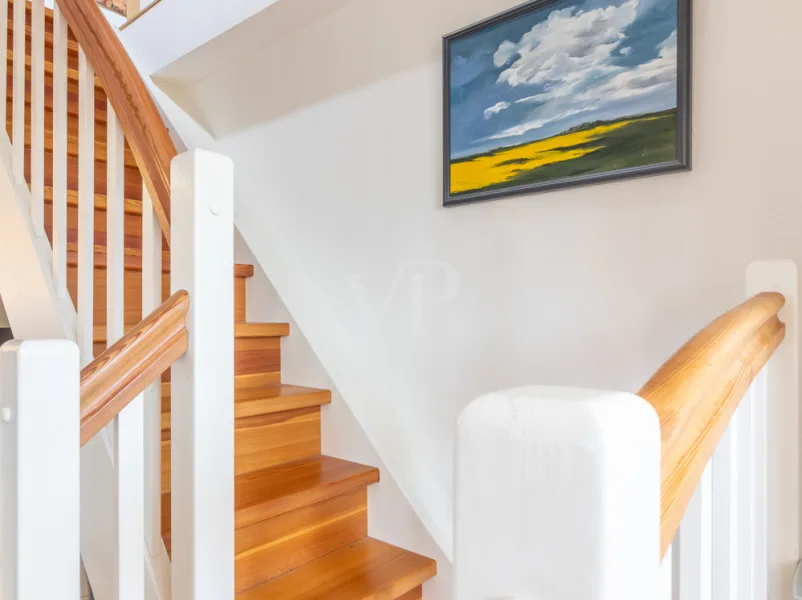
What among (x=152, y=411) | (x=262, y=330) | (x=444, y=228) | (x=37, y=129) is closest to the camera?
(x=152, y=411)

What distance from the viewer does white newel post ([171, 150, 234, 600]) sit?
1025 mm

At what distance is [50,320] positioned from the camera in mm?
1474

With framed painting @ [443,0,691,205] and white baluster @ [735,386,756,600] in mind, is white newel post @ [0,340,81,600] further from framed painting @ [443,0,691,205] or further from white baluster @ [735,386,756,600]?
framed painting @ [443,0,691,205]

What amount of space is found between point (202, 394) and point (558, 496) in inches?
34.3

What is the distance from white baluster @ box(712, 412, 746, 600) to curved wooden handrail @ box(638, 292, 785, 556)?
50 mm

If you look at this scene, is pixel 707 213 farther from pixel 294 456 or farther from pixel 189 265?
pixel 294 456

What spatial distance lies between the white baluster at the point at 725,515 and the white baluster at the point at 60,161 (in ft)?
4.93

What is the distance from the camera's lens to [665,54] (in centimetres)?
131

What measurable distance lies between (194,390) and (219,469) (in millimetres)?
154

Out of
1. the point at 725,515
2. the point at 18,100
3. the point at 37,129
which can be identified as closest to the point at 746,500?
the point at 725,515

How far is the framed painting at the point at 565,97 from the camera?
131 centimetres

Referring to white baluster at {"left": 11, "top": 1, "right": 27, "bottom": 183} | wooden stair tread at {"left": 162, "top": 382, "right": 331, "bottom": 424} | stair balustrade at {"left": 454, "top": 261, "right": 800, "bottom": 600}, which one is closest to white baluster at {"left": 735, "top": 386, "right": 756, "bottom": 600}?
stair balustrade at {"left": 454, "top": 261, "right": 800, "bottom": 600}

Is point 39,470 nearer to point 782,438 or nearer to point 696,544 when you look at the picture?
point 696,544

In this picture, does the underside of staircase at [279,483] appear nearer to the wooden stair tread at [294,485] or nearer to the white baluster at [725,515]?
the wooden stair tread at [294,485]
